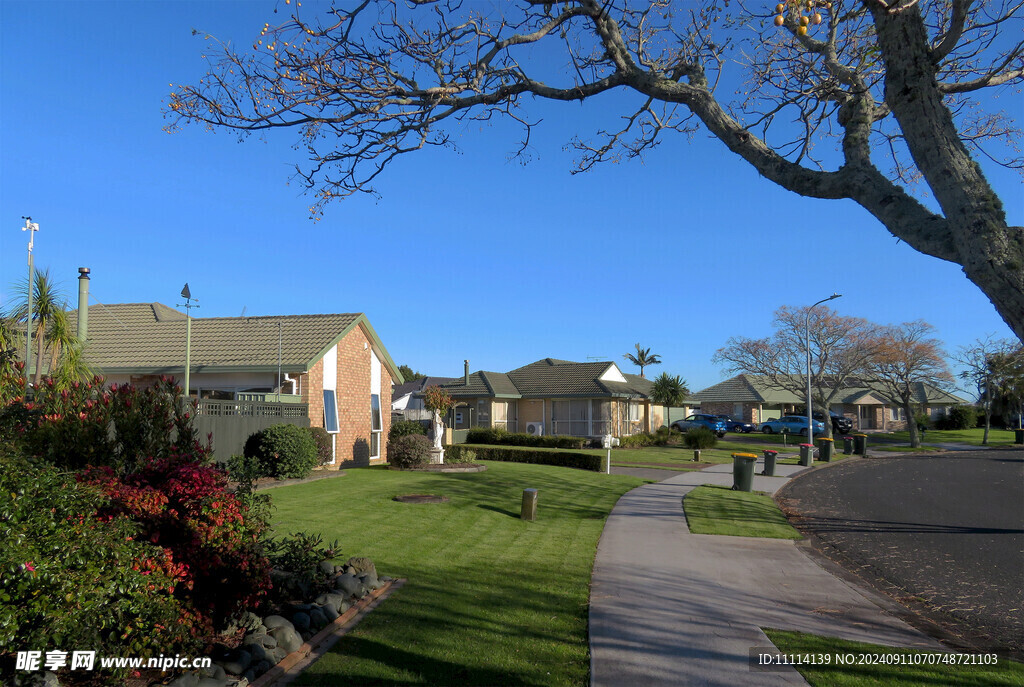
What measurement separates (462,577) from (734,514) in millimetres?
8274

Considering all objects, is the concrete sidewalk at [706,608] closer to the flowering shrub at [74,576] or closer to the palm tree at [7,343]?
the flowering shrub at [74,576]

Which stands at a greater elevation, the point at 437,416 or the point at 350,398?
the point at 350,398

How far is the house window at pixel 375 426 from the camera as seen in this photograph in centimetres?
2497

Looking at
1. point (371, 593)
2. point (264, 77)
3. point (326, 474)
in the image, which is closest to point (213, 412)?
point (326, 474)

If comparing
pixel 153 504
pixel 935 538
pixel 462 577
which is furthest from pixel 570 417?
pixel 153 504

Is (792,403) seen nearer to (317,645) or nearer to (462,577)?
(462,577)

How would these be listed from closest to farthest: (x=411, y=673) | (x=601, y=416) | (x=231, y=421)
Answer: (x=411, y=673) < (x=231, y=421) < (x=601, y=416)

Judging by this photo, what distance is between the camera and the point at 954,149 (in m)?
3.58

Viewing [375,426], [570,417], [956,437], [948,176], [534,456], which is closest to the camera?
[948,176]

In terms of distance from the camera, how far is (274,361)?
66.7 ft

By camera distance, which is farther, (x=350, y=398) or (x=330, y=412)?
(x=350, y=398)

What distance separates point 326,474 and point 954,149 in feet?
55.9

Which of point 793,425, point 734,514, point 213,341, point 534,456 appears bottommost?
point 734,514

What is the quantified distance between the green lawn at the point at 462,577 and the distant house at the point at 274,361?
16.9 feet
